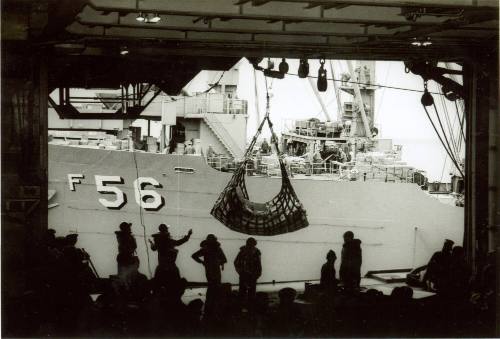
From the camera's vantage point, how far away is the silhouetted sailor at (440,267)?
359 inches

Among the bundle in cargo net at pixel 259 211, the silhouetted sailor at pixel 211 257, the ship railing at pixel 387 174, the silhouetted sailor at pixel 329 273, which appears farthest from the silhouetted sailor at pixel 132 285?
the ship railing at pixel 387 174

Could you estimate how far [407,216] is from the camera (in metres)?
17.6

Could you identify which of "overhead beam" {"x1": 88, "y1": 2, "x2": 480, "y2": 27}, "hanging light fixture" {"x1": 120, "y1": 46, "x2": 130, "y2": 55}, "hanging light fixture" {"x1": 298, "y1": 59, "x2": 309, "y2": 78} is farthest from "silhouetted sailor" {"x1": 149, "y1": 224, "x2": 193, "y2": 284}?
"overhead beam" {"x1": 88, "y1": 2, "x2": 480, "y2": 27}

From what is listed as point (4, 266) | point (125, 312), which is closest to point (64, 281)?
point (4, 266)

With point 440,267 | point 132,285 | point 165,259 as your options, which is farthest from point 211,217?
point 132,285

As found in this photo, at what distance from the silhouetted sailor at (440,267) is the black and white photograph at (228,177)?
0.08 feet

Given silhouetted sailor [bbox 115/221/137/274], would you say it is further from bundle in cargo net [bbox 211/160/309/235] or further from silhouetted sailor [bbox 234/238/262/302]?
bundle in cargo net [bbox 211/160/309/235]

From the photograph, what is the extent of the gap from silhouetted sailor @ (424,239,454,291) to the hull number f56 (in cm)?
824

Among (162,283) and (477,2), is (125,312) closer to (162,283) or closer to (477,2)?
(162,283)

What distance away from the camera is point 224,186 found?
17000 mm

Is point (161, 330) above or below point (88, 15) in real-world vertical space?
below

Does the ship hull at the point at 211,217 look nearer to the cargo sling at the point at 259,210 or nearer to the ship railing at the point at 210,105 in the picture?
the ship railing at the point at 210,105

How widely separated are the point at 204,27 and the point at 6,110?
2.47m

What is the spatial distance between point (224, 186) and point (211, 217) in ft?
3.22
